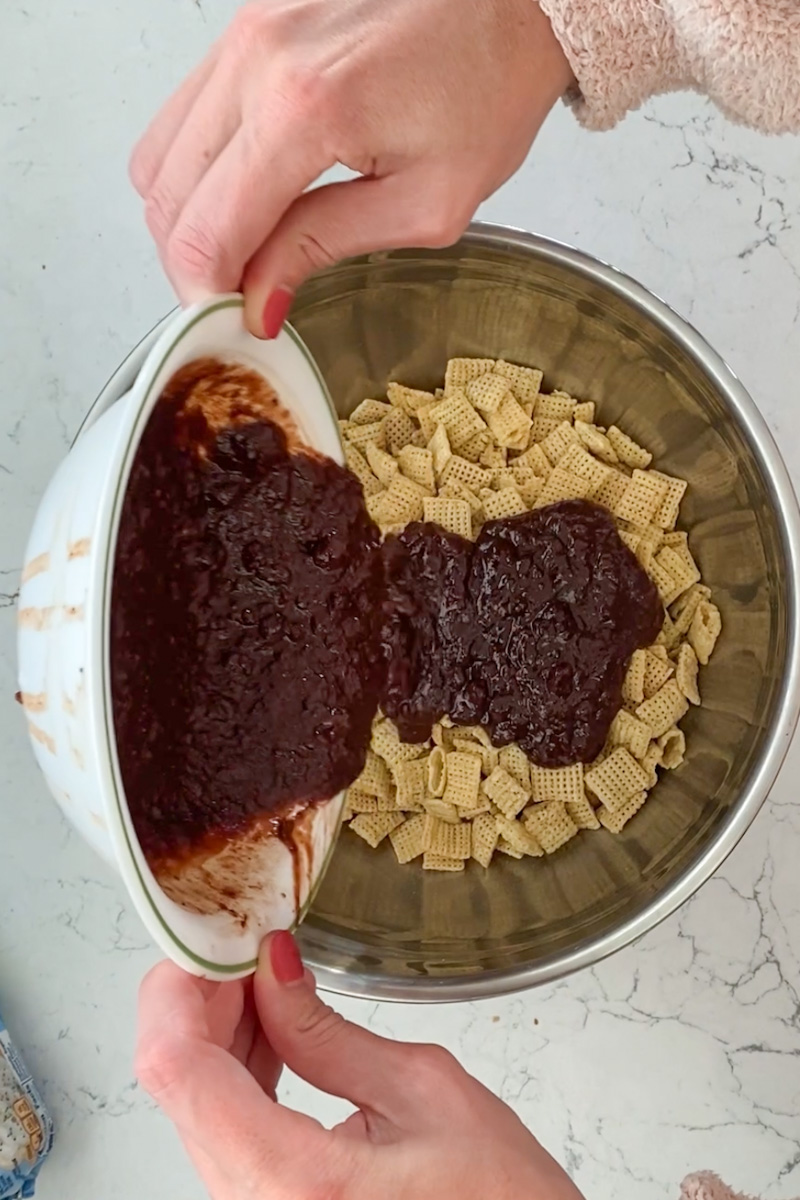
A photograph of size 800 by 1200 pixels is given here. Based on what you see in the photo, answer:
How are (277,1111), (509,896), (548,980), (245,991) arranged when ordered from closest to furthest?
1. (277,1111)
2. (245,991)
3. (548,980)
4. (509,896)

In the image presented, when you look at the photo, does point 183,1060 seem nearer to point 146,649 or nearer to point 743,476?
point 146,649

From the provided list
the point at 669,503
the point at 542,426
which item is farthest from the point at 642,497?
the point at 542,426

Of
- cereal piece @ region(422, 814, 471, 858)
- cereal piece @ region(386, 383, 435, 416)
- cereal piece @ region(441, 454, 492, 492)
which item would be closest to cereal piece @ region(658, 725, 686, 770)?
cereal piece @ region(422, 814, 471, 858)

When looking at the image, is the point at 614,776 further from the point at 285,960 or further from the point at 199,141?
the point at 199,141

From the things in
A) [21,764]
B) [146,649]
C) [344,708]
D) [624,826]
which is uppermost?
[146,649]

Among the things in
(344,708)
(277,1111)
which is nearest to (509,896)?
(344,708)

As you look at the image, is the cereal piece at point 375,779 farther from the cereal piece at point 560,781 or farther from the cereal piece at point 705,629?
the cereal piece at point 705,629

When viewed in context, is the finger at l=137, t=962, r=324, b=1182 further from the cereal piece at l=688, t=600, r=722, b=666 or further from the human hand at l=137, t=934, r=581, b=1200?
the cereal piece at l=688, t=600, r=722, b=666
